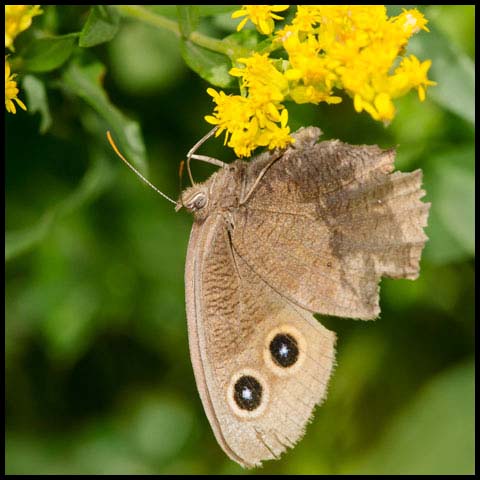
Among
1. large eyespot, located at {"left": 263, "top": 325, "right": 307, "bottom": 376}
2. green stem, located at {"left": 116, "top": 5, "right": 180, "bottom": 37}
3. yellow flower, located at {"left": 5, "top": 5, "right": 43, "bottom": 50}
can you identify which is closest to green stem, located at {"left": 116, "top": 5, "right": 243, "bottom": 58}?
green stem, located at {"left": 116, "top": 5, "right": 180, "bottom": 37}

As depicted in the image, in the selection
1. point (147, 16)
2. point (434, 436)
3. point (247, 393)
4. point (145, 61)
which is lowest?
point (434, 436)

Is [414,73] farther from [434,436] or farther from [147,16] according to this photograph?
[434,436]

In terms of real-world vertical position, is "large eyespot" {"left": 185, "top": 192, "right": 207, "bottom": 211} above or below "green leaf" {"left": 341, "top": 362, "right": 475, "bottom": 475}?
above

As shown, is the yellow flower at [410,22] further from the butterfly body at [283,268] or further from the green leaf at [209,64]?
the green leaf at [209,64]

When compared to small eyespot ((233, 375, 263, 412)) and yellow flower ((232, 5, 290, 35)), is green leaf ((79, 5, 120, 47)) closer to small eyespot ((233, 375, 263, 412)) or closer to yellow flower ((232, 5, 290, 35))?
yellow flower ((232, 5, 290, 35))

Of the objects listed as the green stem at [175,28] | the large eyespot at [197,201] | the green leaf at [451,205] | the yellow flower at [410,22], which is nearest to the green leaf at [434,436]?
the green leaf at [451,205]

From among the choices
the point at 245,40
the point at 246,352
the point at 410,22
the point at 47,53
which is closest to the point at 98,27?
the point at 47,53
